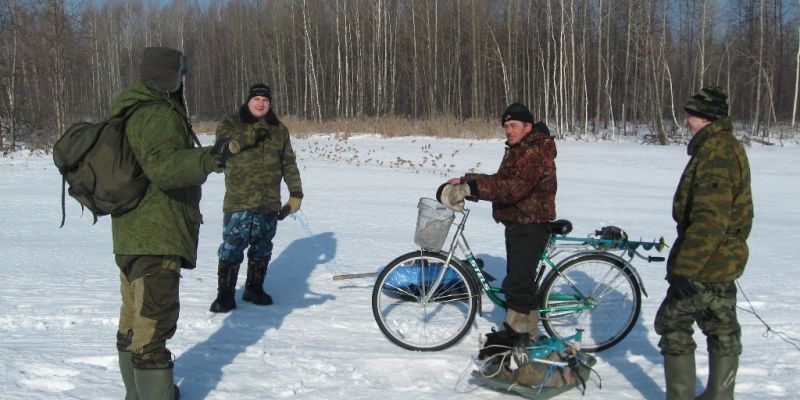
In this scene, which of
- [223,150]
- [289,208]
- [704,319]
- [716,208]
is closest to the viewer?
[223,150]

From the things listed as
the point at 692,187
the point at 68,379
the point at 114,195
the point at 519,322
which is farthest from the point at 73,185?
the point at 692,187

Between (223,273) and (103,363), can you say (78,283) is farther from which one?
(103,363)

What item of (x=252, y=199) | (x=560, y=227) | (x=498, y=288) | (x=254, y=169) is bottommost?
(x=498, y=288)

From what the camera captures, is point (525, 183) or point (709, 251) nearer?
point (709, 251)

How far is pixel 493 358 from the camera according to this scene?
4000 mm

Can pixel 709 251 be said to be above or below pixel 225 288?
above

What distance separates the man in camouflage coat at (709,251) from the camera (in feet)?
10.9

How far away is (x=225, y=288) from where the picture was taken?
545 cm

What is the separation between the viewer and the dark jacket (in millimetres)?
2936

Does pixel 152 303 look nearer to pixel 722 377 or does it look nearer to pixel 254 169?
pixel 254 169

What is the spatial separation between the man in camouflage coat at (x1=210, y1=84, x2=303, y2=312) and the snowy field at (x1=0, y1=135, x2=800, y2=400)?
0.25 metres

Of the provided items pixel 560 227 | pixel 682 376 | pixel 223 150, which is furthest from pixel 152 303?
pixel 682 376

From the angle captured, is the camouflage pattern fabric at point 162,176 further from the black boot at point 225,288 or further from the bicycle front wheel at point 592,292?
the bicycle front wheel at point 592,292

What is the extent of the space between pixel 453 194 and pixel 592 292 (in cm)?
140
